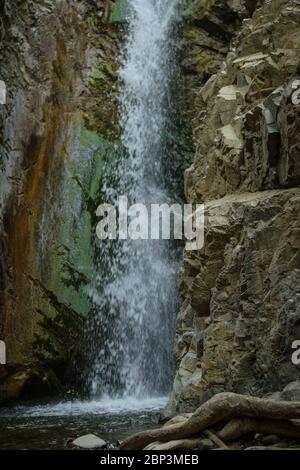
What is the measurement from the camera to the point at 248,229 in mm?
9781

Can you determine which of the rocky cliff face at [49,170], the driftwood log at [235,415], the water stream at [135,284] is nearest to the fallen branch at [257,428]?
the driftwood log at [235,415]

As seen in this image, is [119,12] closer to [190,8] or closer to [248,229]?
[190,8]

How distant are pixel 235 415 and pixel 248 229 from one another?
134 inches

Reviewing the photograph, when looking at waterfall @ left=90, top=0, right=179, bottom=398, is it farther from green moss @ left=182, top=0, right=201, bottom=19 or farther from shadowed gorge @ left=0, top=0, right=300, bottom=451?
green moss @ left=182, top=0, right=201, bottom=19

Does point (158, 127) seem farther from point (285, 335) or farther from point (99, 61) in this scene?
point (285, 335)

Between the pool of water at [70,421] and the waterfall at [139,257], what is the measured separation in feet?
3.35

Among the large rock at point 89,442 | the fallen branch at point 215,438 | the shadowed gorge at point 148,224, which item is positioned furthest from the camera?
the shadowed gorge at point 148,224

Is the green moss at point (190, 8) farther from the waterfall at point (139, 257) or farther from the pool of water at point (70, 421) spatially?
the pool of water at point (70, 421)

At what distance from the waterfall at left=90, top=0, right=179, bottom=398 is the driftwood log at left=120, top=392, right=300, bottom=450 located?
25.0ft

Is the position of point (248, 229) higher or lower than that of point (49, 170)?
lower

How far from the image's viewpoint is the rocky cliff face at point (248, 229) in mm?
9211

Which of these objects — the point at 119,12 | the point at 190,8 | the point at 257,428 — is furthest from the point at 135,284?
the point at 257,428

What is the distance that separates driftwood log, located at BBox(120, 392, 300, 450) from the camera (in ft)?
22.8
